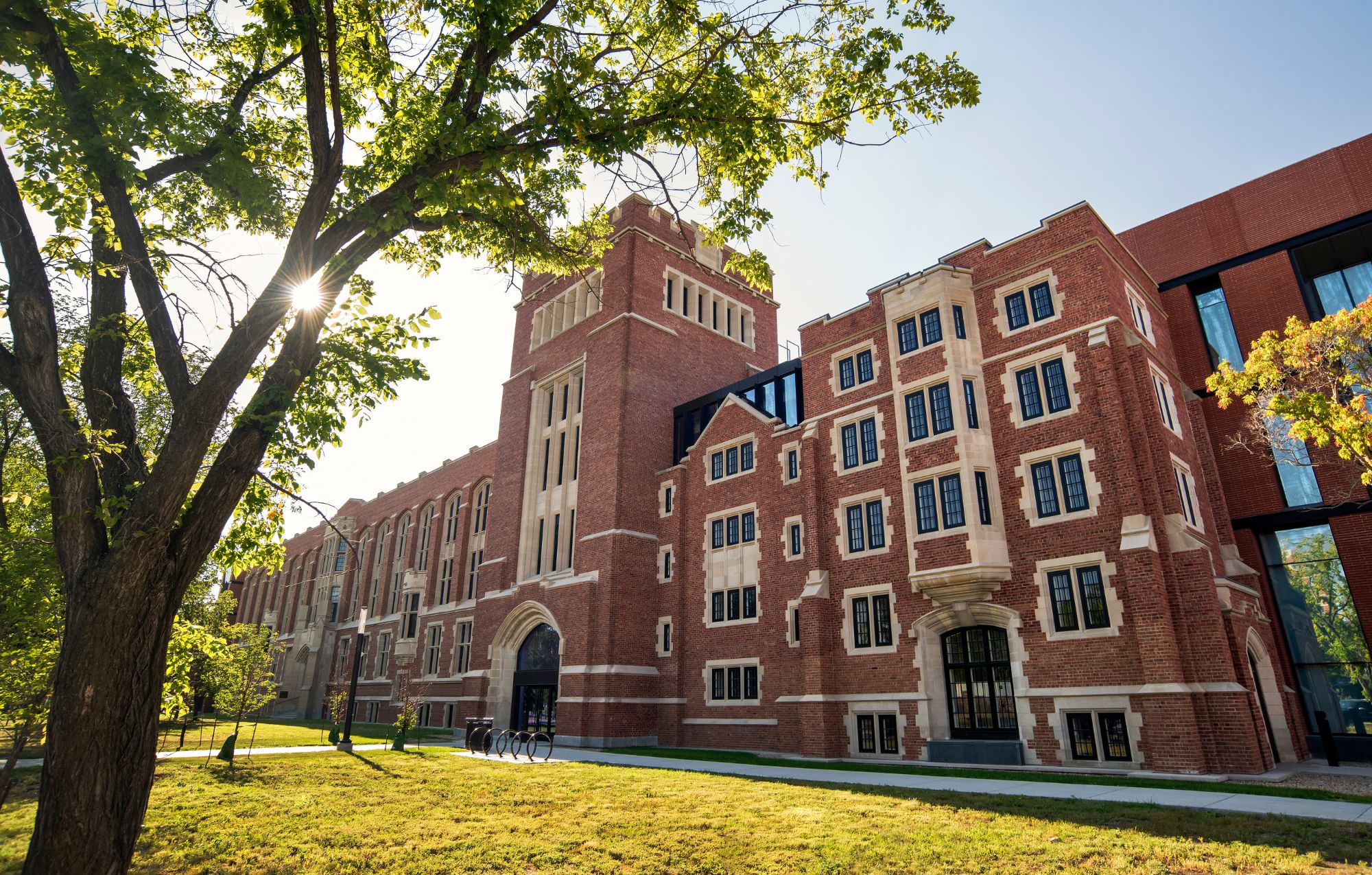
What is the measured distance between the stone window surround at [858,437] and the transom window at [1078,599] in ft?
19.7

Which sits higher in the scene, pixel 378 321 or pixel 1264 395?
pixel 1264 395

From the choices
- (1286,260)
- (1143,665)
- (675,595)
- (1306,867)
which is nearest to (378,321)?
(1306,867)

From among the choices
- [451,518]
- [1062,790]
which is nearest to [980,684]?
[1062,790]

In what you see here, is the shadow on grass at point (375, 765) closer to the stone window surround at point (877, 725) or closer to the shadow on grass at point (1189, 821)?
the shadow on grass at point (1189, 821)

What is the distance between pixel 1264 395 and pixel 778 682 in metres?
15.4

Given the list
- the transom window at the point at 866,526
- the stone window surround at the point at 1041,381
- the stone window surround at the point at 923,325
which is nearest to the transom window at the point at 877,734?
the transom window at the point at 866,526

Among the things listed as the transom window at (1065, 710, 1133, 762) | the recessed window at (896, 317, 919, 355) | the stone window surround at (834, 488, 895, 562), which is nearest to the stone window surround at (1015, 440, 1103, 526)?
the stone window surround at (834, 488, 895, 562)

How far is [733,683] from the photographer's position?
A: 84.9ft

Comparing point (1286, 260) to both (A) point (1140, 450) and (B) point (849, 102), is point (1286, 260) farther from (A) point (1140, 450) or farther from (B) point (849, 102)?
(B) point (849, 102)

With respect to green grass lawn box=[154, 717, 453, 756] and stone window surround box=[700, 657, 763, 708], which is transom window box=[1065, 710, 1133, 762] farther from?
green grass lawn box=[154, 717, 453, 756]

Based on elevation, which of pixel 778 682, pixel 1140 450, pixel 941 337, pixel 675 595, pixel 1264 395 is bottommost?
pixel 778 682

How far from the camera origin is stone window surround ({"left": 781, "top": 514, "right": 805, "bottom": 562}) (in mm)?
24609

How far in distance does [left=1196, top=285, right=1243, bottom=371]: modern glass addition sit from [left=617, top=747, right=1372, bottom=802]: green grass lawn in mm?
14732

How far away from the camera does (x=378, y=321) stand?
9.23 meters
